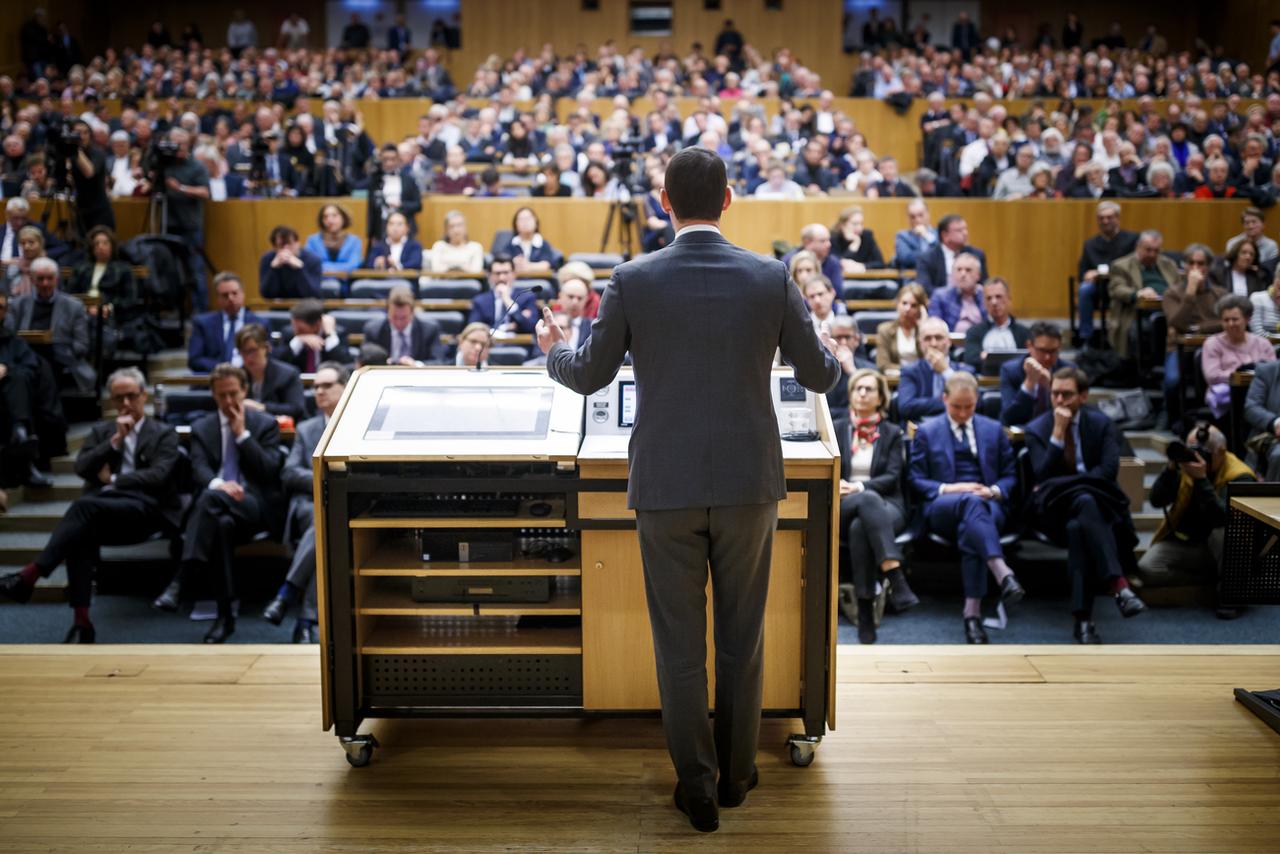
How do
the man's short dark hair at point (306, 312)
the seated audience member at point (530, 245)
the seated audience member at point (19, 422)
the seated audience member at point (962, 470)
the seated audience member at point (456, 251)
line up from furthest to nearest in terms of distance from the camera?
the seated audience member at point (456, 251), the seated audience member at point (530, 245), the man's short dark hair at point (306, 312), the seated audience member at point (19, 422), the seated audience member at point (962, 470)

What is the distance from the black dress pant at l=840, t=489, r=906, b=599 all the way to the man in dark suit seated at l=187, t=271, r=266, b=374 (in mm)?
3340

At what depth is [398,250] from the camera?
780cm

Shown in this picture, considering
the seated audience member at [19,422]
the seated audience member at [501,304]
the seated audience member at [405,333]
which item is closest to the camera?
the seated audience member at [19,422]

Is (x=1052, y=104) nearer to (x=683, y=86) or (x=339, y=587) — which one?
(x=683, y=86)

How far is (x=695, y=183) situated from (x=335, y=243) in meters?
5.98

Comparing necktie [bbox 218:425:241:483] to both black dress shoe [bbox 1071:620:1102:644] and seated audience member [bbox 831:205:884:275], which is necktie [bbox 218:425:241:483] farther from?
seated audience member [bbox 831:205:884:275]

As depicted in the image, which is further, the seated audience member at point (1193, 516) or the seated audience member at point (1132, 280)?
the seated audience member at point (1132, 280)

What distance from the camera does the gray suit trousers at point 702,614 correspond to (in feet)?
7.90

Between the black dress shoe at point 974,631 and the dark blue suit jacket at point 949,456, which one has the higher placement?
the dark blue suit jacket at point 949,456

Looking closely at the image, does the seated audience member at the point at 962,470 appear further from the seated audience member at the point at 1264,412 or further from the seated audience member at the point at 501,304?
the seated audience member at the point at 501,304

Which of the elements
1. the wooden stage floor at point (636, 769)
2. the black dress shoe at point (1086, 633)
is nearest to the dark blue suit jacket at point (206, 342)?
the wooden stage floor at point (636, 769)

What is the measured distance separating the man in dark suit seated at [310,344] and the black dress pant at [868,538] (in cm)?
275

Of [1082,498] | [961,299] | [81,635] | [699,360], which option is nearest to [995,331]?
[961,299]

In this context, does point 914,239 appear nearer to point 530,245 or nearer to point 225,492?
point 530,245
